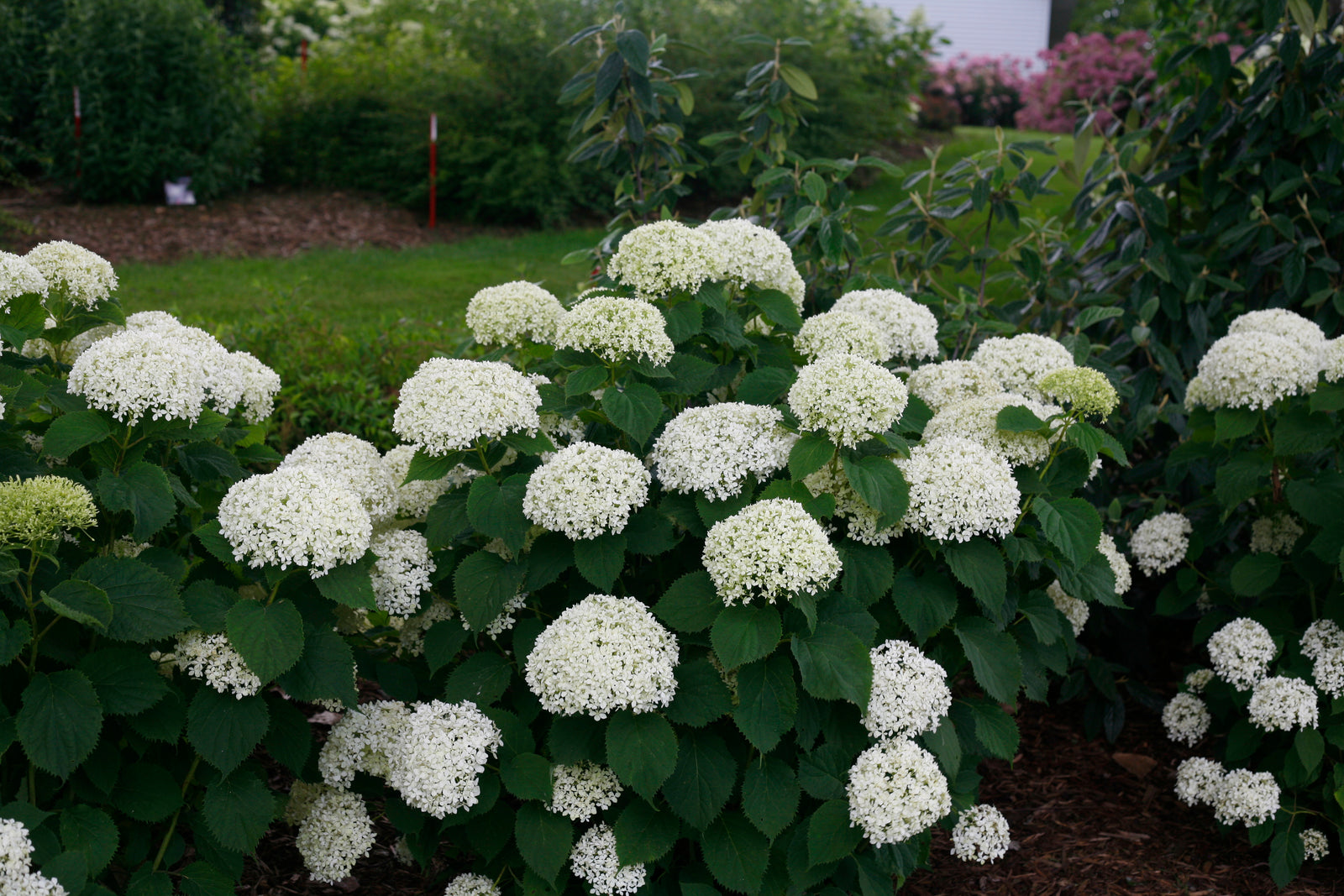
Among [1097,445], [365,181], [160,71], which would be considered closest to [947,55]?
[365,181]

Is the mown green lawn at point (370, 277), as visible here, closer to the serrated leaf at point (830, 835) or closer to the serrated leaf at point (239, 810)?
the serrated leaf at point (239, 810)

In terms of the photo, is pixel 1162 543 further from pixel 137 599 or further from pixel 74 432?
pixel 74 432

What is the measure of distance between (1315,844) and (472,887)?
2.32 metres

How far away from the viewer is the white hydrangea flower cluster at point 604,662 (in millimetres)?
2115

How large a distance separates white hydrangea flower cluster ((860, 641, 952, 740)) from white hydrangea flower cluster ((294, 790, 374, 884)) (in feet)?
3.94

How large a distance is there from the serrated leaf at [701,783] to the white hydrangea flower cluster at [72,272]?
187cm

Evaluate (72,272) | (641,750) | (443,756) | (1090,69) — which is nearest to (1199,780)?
(641,750)

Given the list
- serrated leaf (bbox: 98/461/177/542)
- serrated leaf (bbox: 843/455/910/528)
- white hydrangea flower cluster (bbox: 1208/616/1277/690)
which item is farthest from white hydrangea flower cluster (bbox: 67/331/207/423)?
white hydrangea flower cluster (bbox: 1208/616/1277/690)

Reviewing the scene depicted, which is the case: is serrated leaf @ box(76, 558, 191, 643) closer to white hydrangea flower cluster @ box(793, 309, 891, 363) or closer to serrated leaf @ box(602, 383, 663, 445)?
serrated leaf @ box(602, 383, 663, 445)

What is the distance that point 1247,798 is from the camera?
2.96 m

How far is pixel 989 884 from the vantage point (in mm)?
2975

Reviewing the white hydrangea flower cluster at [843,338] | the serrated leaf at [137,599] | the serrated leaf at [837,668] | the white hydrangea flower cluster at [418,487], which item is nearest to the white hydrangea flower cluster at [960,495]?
the serrated leaf at [837,668]

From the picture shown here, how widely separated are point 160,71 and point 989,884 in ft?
35.4

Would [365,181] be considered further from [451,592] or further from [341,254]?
[451,592]
